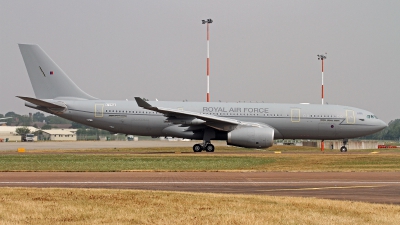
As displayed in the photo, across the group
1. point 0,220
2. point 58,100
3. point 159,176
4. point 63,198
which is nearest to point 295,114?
point 58,100

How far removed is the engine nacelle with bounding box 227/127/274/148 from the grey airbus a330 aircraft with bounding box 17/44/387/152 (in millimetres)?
1057

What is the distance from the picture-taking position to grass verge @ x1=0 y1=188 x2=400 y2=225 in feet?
34.3

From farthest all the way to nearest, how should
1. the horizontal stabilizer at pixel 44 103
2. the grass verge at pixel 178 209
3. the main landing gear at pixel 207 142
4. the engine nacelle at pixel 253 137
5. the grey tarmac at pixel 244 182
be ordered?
the main landing gear at pixel 207 142 → the horizontal stabilizer at pixel 44 103 → the engine nacelle at pixel 253 137 → the grey tarmac at pixel 244 182 → the grass verge at pixel 178 209

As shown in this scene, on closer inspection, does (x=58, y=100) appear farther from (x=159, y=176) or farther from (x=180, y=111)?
(x=159, y=176)

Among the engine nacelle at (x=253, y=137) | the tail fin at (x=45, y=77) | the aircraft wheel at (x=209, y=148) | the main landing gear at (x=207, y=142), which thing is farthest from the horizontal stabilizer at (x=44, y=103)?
the engine nacelle at (x=253, y=137)

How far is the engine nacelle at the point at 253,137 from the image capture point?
36719 millimetres

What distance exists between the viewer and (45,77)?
39469 millimetres

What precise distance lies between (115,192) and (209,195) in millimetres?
2496

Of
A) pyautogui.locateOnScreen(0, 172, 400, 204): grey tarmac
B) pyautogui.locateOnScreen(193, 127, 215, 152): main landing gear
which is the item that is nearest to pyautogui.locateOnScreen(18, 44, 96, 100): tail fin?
pyautogui.locateOnScreen(193, 127, 215, 152): main landing gear

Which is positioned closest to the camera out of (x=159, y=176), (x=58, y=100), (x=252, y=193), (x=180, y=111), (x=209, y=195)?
(x=209, y=195)

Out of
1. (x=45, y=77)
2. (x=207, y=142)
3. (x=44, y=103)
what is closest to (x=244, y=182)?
(x=207, y=142)

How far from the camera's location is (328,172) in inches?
912

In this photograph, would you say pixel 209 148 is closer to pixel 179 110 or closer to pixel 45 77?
pixel 179 110

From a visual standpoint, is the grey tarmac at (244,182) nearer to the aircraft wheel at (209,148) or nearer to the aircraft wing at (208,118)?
the aircraft wing at (208,118)
